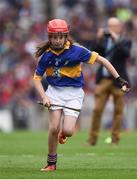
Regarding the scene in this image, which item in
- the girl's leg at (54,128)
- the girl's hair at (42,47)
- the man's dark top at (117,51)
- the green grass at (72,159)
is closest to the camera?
the green grass at (72,159)

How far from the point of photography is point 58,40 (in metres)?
11.3

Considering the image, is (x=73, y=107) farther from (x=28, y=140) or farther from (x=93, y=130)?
(x=28, y=140)

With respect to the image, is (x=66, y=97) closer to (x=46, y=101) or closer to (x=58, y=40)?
(x=46, y=101)

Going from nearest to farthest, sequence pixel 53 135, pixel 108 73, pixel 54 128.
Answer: pixel 54 128 < pixel 53 135 < pixel 108 73

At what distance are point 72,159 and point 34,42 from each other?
48.2ft

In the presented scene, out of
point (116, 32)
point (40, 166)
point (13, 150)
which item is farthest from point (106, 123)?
point (40, 166)

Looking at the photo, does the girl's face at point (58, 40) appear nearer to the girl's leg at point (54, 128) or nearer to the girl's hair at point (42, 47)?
the girl's hair at point (42, 47)

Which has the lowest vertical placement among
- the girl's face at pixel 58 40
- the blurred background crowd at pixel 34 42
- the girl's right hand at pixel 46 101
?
the blurred background crowd at pixel 34 42

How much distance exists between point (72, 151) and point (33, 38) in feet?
43.1

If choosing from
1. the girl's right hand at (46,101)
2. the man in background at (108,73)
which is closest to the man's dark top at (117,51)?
the man in background at (108,73)

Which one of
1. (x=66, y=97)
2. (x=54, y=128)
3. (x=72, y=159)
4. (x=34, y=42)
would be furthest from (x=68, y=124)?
(x=34, y=42)

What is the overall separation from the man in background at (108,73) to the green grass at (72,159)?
0.41 meters

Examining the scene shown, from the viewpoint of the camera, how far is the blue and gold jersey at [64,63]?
11562mm

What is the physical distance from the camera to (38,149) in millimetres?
16453
